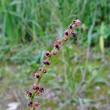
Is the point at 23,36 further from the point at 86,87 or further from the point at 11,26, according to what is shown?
the point at 86,87

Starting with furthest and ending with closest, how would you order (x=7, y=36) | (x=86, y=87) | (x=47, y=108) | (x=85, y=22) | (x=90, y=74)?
(x=7, y=36)
(x=85, y=22)
(x=90, y=74)
(x=86, y=87)
(x=47, y=108)

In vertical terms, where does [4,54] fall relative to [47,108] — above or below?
above

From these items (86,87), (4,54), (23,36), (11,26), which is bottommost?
(86,87)

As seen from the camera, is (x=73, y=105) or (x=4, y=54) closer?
(x=73, y=105)

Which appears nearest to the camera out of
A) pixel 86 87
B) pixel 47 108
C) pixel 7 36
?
pixel 47 108

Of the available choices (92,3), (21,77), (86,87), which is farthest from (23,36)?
(86,87)

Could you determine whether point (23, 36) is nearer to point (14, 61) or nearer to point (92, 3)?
point (14, 61)

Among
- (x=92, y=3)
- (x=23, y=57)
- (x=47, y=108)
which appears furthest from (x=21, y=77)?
(x=92, y=3)
